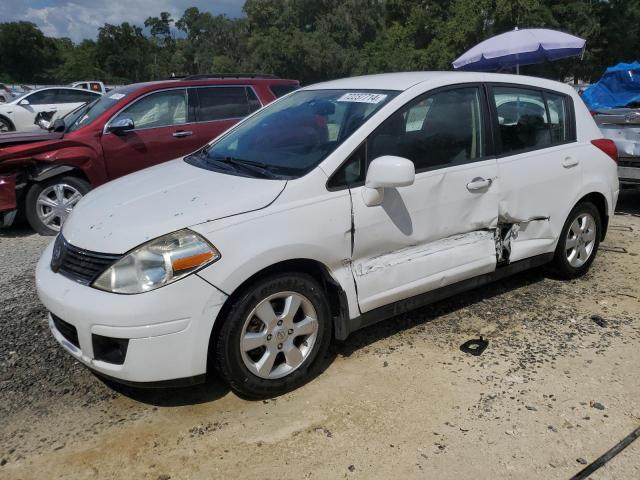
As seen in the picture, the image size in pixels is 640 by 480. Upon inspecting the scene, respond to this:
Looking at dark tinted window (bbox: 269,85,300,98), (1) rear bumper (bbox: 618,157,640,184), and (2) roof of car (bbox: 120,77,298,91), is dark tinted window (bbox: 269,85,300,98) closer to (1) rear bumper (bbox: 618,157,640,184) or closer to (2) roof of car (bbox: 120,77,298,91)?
(2) roof of car (bbox: 120,77,298,91)

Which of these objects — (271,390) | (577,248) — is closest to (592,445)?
(271,390)

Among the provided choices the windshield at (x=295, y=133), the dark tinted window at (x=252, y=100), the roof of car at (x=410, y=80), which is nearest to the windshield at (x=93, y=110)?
the dark tinted window at (x=252, y=100)

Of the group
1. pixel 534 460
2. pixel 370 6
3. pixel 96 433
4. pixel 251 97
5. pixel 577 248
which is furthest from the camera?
pixel 370 6

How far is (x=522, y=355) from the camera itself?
3.52 m

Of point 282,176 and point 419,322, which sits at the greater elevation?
point 282,176

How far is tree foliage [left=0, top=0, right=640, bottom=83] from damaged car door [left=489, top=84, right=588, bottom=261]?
90.3 ft

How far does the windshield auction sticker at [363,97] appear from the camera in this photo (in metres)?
3.48

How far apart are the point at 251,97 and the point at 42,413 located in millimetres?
5311

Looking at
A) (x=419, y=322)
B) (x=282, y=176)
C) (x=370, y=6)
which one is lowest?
(x=419, y=322)

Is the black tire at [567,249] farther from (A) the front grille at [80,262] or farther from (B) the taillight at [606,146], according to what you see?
(A) the front grille at [80,262]

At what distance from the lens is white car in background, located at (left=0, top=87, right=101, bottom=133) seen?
1450 cm

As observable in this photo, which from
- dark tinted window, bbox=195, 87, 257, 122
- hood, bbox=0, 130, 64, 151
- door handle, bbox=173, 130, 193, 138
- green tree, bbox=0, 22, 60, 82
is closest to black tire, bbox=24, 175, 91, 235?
hood, bbox=0, 130, 64, 151

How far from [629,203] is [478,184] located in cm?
515

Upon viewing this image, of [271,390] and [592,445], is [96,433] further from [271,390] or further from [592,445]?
Result: [592,445]
